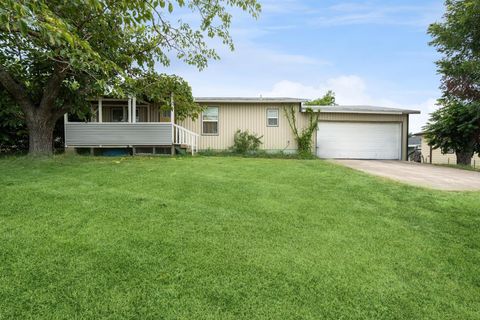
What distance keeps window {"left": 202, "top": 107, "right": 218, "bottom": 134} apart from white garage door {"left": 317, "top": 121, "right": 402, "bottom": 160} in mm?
4973

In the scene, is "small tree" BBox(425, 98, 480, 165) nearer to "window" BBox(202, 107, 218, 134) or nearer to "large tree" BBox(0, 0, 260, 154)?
"window" BBox(202, 107, 218, 134)

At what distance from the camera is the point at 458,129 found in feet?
49.6

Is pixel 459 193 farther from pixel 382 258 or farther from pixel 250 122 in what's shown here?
pixel 250 122

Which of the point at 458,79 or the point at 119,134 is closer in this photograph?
the point at 119,134

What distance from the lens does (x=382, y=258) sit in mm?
3283

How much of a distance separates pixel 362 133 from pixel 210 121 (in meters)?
7.41

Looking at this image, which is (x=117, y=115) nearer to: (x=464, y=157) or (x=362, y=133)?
(x=362, y=133)

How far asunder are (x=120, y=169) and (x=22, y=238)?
182 inches

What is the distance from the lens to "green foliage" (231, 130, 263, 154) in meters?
15.2

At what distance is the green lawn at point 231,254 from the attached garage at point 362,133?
10.3 meters

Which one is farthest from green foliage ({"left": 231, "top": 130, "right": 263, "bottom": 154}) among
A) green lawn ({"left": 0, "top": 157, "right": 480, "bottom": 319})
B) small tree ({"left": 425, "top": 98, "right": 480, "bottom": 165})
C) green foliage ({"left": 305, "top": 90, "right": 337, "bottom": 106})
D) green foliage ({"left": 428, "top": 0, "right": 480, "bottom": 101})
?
green foliage ({"left": 305, "top": 90, "right": 337, "bottom": 106})

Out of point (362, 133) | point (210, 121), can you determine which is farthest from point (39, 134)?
point (362, 133)

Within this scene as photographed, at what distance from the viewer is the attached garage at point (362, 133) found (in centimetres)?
1584

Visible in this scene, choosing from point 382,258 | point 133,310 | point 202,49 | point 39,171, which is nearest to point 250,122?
point 202,49
